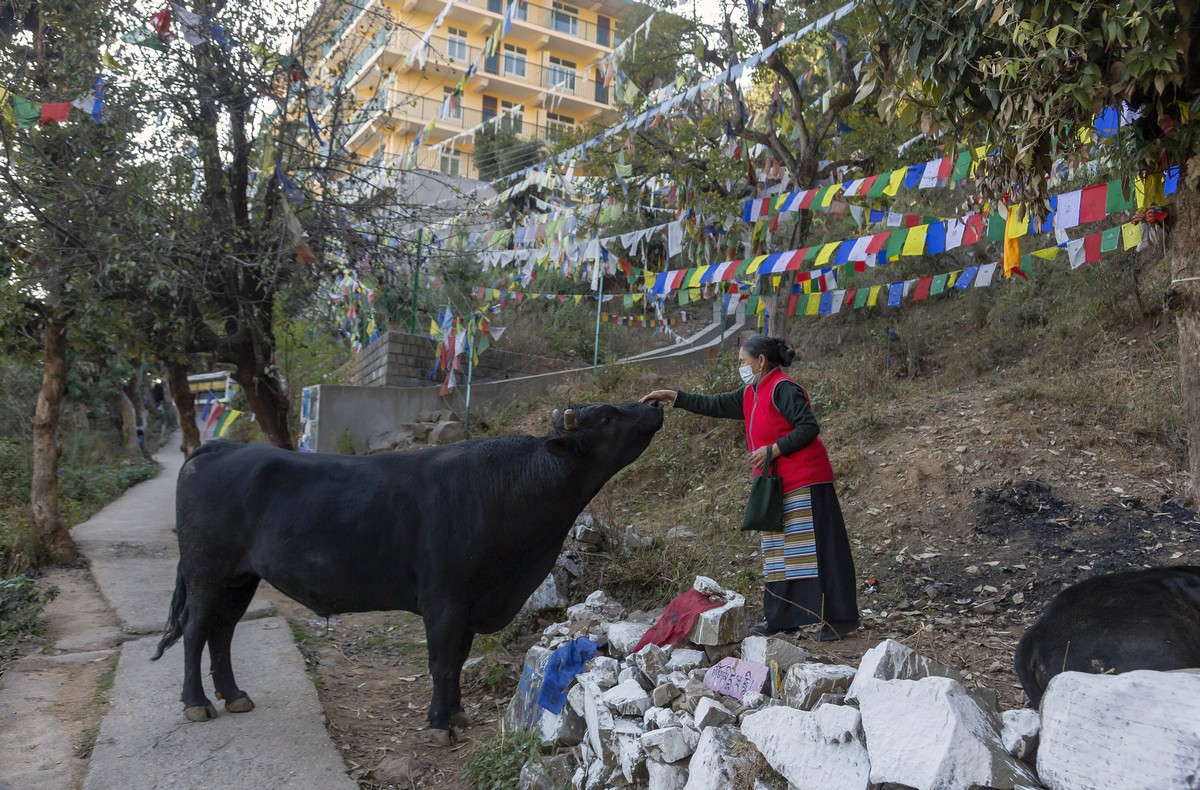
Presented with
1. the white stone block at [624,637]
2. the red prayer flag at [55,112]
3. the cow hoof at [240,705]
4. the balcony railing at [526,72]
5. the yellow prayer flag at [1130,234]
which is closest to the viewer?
the white stone block at [624,637]

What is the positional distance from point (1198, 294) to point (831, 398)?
246 inches

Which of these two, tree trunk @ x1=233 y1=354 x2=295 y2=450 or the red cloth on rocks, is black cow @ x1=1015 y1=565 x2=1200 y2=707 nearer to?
the red cloth on rocks

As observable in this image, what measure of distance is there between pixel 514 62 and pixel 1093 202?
90.5 ft

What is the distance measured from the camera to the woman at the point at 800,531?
4.35m

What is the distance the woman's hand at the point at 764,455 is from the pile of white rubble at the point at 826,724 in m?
0.68

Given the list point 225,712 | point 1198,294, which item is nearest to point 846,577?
point 1198,294

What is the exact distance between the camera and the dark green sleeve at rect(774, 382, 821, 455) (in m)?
4.32

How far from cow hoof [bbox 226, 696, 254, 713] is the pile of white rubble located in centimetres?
150

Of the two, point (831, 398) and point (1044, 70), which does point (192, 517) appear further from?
point (831, 398)

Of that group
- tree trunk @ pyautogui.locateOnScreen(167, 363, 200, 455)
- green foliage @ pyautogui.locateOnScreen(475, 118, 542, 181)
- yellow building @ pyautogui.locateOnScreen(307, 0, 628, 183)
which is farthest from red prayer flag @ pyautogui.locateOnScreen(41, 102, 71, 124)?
yellow building @ pyautogui.locateOnScreen(307, 0, 628, 183)

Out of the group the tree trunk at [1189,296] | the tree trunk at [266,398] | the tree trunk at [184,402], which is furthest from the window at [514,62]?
the tree trunk at [1189,296]

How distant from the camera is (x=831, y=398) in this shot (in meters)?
9.70

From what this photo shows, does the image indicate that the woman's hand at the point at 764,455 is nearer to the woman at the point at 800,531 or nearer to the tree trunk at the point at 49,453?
the woman at the point at 800,531

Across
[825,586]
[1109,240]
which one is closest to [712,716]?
[825,586]
